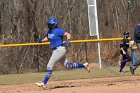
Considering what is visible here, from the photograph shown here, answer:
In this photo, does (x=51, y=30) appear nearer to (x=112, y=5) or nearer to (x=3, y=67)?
(x=3, y=67)

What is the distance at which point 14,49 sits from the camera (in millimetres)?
23328

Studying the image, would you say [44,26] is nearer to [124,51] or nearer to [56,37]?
[124,51]

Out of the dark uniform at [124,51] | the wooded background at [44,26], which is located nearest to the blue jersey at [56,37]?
the dark uniform at [124,51]

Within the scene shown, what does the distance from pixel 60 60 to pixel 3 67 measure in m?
10.9

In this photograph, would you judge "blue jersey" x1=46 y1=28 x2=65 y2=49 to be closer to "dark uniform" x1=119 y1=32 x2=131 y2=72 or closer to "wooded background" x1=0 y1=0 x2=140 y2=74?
"dark uniform" x1=119 y1=32 x2=131 y2=72

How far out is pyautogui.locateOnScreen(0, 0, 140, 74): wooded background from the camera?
2334 centimetres

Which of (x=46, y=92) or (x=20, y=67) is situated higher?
(x=46, y=92)

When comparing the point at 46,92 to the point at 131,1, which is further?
the point at 131,1

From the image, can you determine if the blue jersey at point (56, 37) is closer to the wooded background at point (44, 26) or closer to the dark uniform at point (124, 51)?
the dark uniform at point (124, 51)

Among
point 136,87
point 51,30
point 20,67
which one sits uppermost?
point 51,30

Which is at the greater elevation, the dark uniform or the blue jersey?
the blue jersey

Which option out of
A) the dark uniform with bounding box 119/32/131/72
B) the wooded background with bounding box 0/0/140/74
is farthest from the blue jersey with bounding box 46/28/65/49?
the wooded background with bounding box 0/0/140/74

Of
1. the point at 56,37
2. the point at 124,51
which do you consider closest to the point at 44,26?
the point at 124,51

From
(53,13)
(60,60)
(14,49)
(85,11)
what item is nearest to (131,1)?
(85,11)
